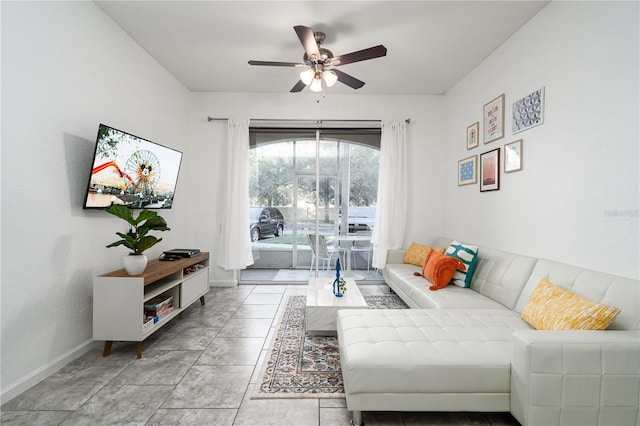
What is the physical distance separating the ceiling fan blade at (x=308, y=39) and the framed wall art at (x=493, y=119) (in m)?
1.95

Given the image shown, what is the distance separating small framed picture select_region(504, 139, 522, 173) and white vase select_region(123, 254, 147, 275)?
11.3 feet

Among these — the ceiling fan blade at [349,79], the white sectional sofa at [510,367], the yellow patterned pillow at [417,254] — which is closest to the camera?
the white sectional sofa at [510,367]

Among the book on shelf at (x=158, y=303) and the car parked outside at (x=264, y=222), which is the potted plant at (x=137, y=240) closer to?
the book on shelf at (x=158, y=303)

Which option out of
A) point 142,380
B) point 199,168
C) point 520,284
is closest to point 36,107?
point 142,380

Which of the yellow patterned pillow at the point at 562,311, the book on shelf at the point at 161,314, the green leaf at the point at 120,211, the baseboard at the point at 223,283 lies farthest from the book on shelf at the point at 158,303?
the yellow patterned pillow at the point at 562,311

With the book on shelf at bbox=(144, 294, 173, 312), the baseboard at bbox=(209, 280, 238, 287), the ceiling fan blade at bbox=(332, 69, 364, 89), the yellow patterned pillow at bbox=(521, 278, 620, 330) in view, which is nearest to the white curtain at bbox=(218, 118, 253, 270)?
the baseboard at bbox=(209, 280, 238, 287)

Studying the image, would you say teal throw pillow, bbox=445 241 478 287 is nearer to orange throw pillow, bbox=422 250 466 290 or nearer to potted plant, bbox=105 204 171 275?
orange throw pillow, bbox=422 250 466 290

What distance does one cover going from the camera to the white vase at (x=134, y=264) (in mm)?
2342

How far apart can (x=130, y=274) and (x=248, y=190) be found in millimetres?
2136

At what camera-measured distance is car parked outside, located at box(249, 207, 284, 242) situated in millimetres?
4398

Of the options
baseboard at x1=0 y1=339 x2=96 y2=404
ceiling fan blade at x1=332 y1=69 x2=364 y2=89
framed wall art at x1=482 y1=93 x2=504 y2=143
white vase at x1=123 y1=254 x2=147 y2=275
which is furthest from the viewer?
framed wall art at x1=482 y1=93 x2=504 y2=143

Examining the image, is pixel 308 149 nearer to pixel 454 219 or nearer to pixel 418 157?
pixel 418 157

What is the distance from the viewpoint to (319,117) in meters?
4.30

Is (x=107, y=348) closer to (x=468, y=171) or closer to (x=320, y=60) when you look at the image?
(x=320, y=60)
